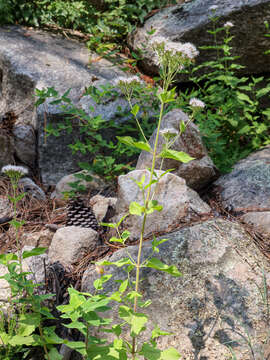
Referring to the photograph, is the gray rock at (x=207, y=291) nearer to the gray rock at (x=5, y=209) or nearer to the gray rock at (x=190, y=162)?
the gray rock at (x=190, y=162)

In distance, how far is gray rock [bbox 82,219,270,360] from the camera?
62.4 inches

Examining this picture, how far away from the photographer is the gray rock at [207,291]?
1.58 meters

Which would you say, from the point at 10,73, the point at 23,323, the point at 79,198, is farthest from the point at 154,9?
the point at 23,323

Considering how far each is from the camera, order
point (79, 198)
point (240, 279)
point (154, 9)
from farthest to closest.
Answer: point (154, 9)
point (79, 198)
point (240, 279)

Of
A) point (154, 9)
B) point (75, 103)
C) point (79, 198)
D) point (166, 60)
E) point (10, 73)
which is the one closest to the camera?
point (166, 60)

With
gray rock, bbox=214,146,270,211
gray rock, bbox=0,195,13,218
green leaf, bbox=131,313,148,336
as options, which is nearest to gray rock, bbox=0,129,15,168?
gray rock, bbox=0,195,13,218

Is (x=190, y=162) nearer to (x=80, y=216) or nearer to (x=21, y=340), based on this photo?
(x=80, y=216)

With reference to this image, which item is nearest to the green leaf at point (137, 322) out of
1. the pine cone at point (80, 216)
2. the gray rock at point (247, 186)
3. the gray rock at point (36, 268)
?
the gray rock at point (36, 268)

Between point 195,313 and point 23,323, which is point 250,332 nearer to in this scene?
point 195,313

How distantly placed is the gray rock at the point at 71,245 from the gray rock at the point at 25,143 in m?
1.84

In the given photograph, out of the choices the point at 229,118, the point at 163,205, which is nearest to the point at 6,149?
the point at 163,205

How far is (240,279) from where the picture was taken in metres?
1.79

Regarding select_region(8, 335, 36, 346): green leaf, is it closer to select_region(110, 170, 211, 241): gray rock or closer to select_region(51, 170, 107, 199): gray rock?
select_region(110, 170, 211, 241): gray rock

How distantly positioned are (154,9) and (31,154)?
3.55 m
